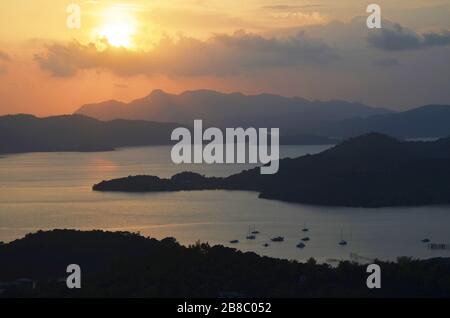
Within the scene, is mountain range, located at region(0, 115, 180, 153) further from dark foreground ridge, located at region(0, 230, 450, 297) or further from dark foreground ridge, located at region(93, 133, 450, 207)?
dark foreground ridge, located at region(0, 230, 450, 297)

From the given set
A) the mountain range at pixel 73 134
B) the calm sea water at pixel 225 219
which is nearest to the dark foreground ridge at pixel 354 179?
the calm sea water at pixel 225 219

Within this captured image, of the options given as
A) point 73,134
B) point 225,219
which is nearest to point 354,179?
point 225,219

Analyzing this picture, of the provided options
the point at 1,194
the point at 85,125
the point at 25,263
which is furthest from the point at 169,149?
the point at 25,263

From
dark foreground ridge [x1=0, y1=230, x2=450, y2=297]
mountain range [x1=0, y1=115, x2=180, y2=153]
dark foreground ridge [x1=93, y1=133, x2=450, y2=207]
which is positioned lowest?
dark foreground ridge [x1=0, y1=230, x2=450, y2=297]

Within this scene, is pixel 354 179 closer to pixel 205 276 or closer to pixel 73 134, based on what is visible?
pixel 205 276

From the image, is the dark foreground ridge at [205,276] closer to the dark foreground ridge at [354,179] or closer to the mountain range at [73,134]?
the dark foreground ridge at [354,179]

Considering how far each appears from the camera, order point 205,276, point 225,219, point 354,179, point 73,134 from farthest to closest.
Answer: point 73,134 < point 354,179 < point 225,219 < point 205,276

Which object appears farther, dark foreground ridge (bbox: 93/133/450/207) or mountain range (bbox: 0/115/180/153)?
mountain range (bbox: 0/115/180/153)

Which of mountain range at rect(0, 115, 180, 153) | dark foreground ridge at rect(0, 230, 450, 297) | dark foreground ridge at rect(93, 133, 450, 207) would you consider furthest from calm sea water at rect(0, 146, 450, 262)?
mountain range at rect(0, 115, 180, 153)
